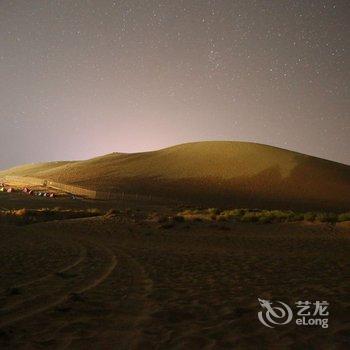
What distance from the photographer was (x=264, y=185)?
2859 inches

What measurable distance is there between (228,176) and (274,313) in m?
72.9

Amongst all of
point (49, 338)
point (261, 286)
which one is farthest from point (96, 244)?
point (49, 338)

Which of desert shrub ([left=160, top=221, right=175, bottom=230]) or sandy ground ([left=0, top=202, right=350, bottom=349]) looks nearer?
sandy ground ([left=0, top=202, right=350, bottom=349])

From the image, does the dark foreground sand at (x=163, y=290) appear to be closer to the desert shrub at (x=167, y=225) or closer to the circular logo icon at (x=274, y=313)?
the circular logo icon at (x=274, y=313)

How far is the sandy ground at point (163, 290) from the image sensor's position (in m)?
5.25

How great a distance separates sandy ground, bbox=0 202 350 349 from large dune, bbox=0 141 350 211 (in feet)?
134

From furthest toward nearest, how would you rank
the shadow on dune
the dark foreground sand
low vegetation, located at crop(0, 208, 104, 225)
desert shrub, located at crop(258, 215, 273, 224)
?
the shadow on dune < low vegetation, located at crop(0, 208, 104, 225) < desert shrub, located at crop(258, 215, 273, 224) < the dark foreground sand

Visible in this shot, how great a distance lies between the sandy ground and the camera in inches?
207

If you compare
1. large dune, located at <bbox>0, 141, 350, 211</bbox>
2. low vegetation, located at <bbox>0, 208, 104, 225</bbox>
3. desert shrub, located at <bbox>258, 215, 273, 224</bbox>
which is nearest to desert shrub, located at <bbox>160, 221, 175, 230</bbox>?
desert shrub, located at <bbox>258, 215, 273, 224</bbox>

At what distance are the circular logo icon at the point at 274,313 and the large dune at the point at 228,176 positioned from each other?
48284 millimetres

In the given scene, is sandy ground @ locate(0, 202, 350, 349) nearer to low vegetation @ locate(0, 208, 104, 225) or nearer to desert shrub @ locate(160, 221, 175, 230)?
desert shrub @ locate(160, 221, 175, 230)

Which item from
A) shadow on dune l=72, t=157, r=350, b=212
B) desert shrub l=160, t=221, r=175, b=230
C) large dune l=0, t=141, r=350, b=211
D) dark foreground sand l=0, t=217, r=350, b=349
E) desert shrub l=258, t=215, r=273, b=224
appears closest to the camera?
dark foreground sand l=0, t=217, r=350, b=349

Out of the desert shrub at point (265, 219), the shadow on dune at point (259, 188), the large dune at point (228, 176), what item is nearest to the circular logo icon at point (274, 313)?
the desert shrub at point (265, 219)

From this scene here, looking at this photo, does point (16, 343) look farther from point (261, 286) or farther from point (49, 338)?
point (261, 286)
